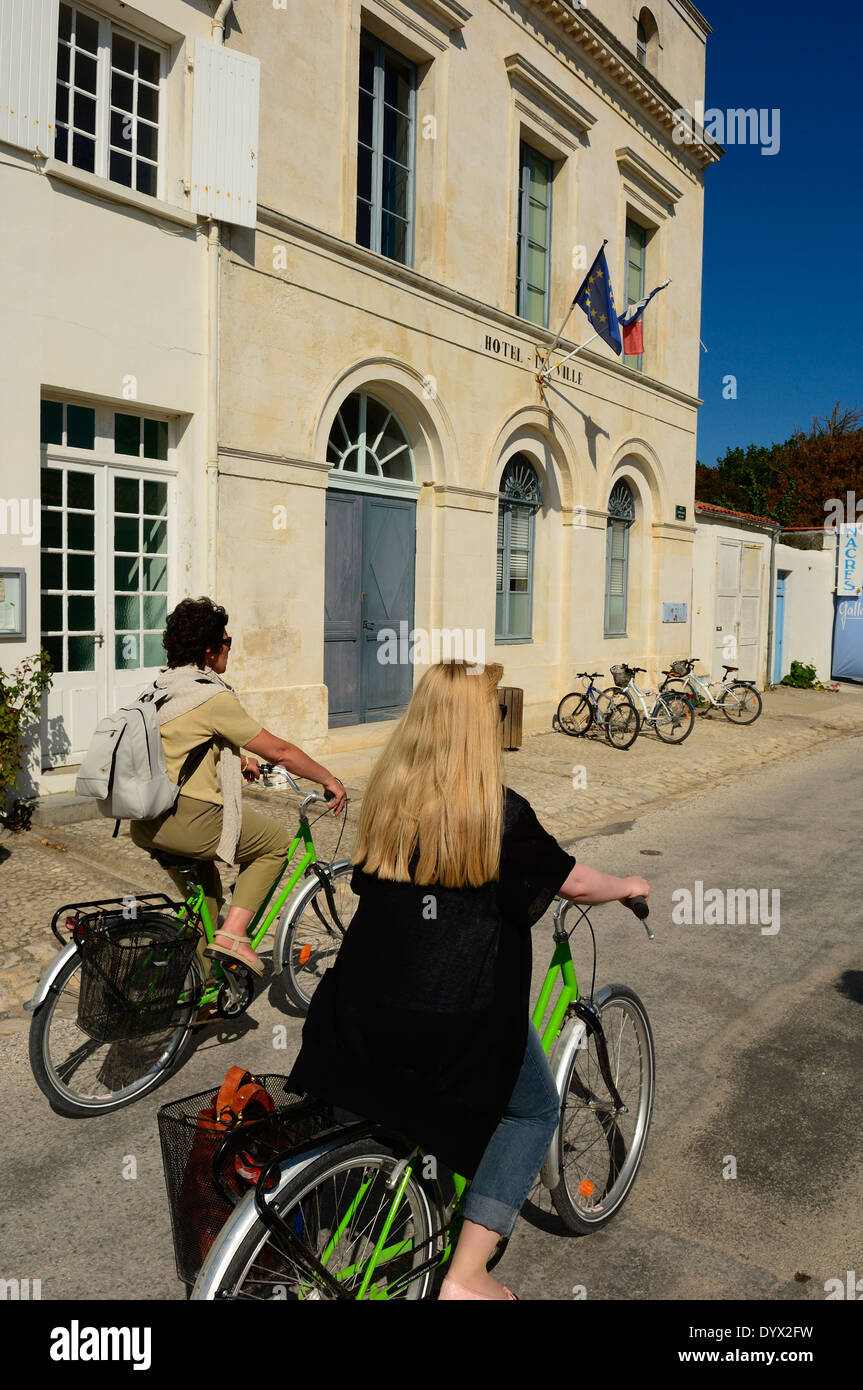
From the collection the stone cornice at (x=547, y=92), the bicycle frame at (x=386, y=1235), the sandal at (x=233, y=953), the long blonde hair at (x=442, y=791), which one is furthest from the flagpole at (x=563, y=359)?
the bicycle frame at (x=386, y=1235)

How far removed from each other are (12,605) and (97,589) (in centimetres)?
104

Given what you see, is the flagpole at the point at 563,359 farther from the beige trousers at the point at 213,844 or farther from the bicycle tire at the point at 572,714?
the beige trousers at the point at 213,844

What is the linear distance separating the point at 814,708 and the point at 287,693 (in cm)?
1226

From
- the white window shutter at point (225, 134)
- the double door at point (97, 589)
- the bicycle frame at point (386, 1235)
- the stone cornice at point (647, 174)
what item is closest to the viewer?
the bicycle frame at point (386, 1235)

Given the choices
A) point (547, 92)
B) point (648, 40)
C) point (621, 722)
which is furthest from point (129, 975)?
point (648, 40)

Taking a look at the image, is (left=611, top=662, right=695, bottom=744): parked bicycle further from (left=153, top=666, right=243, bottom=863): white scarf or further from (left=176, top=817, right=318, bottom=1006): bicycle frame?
(left=153, top=666, right=243, bottom=863): white scarf

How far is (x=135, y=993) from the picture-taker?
12.0ft

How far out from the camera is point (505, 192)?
1309cm

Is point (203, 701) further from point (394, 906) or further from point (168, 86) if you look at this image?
point (168, 86)

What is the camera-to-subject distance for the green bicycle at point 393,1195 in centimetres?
213

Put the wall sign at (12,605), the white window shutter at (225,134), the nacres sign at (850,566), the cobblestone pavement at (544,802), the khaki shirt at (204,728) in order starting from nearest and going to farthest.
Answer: the khaki shirt at (204,728)
the cobblestone pavement at (544,802)
the wall sign at (12,605)
the white window shutter at (225,134)
the nacres sign at (850,566)

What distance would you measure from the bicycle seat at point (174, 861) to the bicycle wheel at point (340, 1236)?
1947 millimetres
